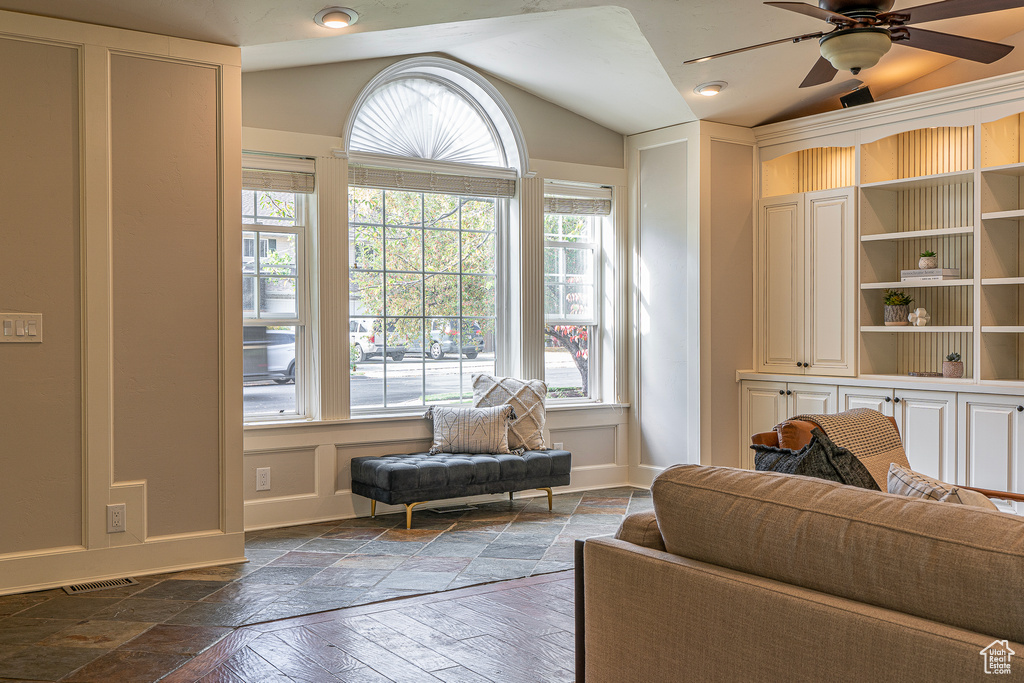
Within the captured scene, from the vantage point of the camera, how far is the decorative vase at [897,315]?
5.31 m

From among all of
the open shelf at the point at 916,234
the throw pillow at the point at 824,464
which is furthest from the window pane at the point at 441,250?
the throw pillow at the point at 824,464

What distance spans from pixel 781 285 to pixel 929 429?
4.83ft

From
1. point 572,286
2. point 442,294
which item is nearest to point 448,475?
point 442,294

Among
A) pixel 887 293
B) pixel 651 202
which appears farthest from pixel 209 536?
pixel 887 293

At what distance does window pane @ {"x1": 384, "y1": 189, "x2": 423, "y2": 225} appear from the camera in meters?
5.67

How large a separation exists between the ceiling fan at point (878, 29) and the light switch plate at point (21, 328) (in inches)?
135

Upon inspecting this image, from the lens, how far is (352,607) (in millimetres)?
3553

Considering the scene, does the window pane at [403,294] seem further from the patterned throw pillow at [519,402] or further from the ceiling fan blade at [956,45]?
the ceiling fan blade at [956,45]

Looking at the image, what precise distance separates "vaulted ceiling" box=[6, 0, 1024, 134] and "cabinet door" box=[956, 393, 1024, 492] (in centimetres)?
207

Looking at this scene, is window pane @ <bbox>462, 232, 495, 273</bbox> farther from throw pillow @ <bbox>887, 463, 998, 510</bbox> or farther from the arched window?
throw pillow @ <bbox>887, 463, 998, 510</bbox>

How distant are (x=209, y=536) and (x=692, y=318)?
3.53m

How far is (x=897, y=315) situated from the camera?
5.31m

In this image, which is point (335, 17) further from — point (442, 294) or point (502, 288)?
point (502, 288)

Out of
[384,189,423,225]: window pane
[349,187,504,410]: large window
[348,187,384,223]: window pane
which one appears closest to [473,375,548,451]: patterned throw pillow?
[349,187,504,410]: large window
